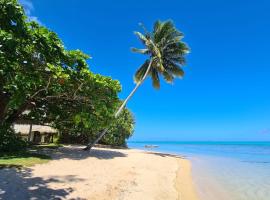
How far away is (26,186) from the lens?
690 centimetres

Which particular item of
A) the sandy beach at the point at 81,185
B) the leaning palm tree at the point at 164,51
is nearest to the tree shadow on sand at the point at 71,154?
the sandy beach at the point at 81,185

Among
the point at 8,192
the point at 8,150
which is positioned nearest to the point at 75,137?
the point at 8,150

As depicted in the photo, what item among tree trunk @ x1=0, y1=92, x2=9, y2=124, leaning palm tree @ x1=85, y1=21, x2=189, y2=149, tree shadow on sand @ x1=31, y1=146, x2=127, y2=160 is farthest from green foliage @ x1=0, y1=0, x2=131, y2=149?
leaning palm tree @ x1=85, y1=21, x2=189, y2=149

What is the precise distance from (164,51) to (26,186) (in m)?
19.2

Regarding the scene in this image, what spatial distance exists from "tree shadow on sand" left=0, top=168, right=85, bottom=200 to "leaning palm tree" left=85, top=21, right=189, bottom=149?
1562 cm

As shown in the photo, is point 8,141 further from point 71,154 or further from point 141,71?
point 141,71

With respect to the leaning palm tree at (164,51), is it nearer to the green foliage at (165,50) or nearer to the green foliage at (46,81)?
the green foliage at (165,50)

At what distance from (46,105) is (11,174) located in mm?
9054

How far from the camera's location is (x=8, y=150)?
40.9 ft

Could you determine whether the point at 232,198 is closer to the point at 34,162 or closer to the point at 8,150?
the point at 34,162

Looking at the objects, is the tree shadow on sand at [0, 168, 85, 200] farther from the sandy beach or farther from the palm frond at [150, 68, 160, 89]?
the palm frond at [150, 68, 160, 89]

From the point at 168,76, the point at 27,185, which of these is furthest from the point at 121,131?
the point at 27,185

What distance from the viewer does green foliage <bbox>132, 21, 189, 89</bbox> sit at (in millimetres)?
23078

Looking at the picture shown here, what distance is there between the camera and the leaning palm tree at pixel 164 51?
2298 centimetres
